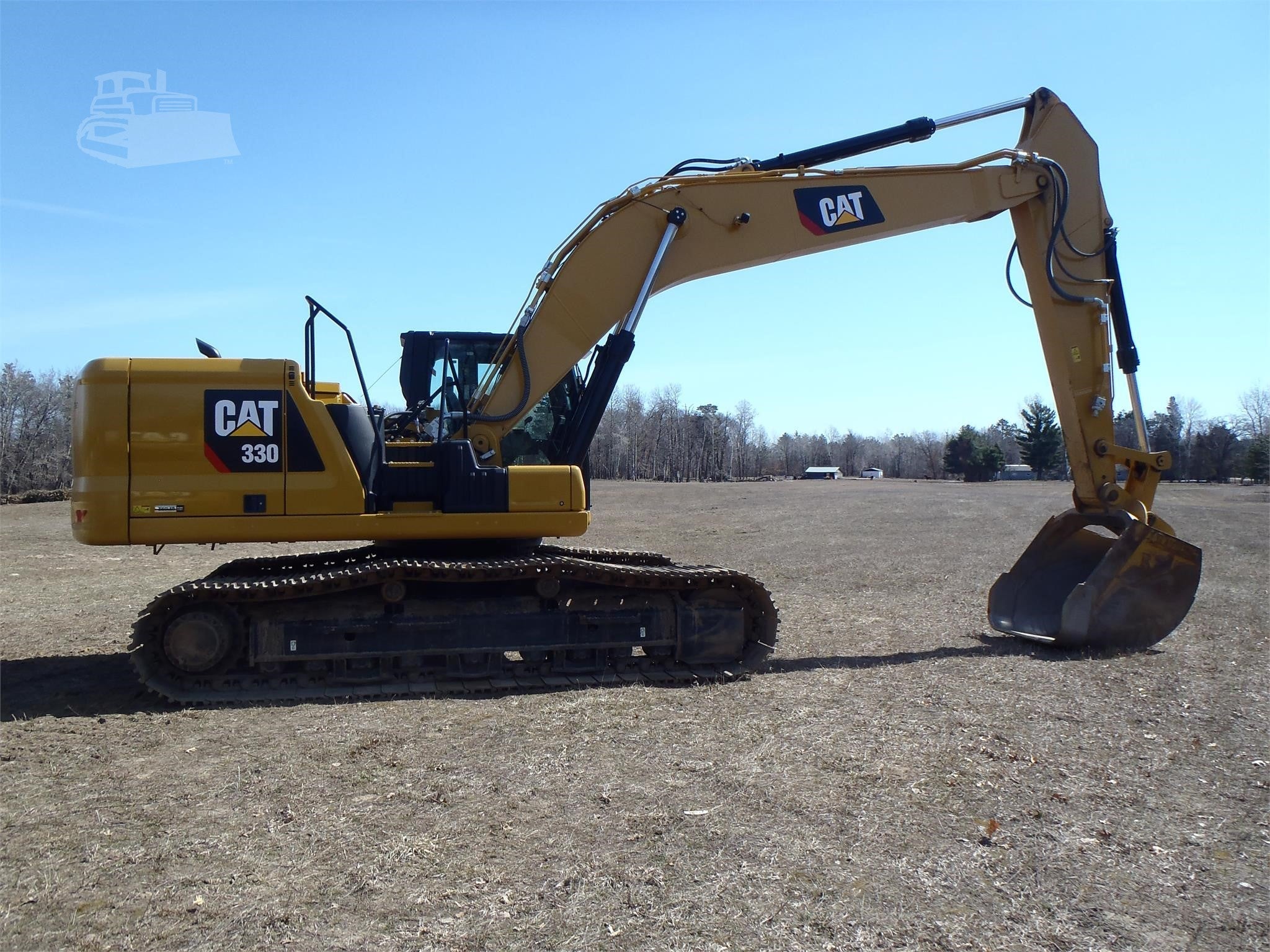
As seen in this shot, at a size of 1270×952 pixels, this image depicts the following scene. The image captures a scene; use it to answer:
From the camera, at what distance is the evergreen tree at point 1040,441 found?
3152 inches

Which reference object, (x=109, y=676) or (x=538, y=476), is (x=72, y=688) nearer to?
(x=109, y=676)

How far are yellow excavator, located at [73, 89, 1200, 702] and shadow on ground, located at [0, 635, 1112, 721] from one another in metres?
0.25

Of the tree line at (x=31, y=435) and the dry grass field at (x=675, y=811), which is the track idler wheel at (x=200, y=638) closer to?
the dry grass field at (x=675, y=811)

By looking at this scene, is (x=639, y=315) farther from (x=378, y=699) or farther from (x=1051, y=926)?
(x=1051, y=926)

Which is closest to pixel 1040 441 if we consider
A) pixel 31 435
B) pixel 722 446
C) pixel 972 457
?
pixel 972 457

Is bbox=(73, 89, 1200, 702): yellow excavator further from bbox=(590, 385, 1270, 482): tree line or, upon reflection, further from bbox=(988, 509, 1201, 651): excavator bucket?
bbox=(590, 385, 1270, 482): tree line

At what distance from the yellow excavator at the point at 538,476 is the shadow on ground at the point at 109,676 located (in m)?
0.25

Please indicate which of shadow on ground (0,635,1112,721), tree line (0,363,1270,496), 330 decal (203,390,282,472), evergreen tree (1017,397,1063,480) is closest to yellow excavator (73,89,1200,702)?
330 decal (203,390,282,472)

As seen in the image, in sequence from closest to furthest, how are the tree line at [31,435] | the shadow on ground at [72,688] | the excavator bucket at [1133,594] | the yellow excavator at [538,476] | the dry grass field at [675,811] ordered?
the dry grass field at [675,811] → the shadow on ground at [72,688] → the yellow excavator at [538,476] → the excavator bucket at [1133,594] → the tree line at [31,435]

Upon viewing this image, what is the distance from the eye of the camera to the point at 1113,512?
9.97 m

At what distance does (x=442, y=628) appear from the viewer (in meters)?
8.19

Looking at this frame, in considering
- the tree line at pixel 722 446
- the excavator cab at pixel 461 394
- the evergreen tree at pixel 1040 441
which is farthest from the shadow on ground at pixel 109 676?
the evergreen tree at pixel 1040 441

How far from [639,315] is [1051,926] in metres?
6.37

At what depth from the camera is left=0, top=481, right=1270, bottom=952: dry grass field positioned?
3.96m
